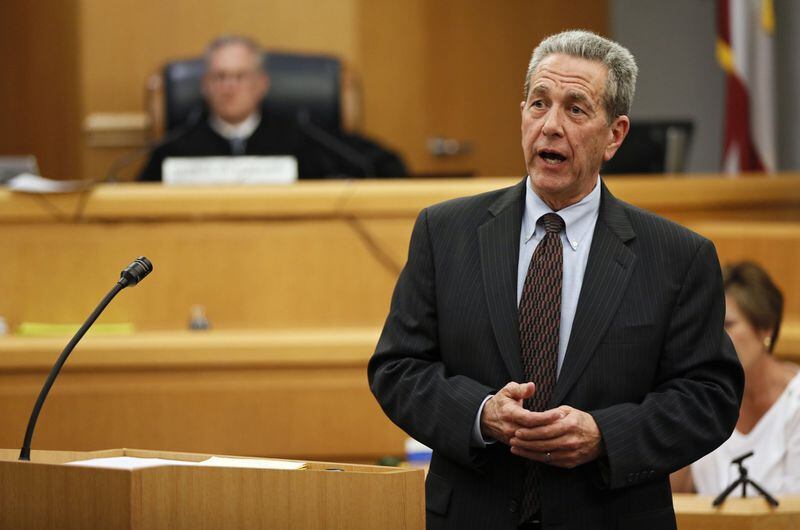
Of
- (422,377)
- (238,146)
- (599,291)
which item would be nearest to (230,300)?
(238,146)

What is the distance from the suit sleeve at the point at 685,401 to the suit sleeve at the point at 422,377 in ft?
0.69

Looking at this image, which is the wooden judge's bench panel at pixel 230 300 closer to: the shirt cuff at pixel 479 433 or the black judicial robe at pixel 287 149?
the black judicial robe at pixel 287 149

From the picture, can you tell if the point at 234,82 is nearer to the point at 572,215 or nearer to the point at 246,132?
the point at 246,132

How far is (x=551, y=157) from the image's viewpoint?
199 cm

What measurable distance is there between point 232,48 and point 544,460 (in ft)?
11.1

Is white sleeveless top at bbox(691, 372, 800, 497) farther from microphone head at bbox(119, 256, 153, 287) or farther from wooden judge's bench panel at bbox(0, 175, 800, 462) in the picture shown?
microphone head at bbox(119, 256, 153, 287)

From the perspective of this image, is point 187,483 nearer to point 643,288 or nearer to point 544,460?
point 544,460

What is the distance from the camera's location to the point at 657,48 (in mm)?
6684

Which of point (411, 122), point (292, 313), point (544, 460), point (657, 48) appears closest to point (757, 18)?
point (657, 48)

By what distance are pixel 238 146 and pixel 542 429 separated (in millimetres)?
3405

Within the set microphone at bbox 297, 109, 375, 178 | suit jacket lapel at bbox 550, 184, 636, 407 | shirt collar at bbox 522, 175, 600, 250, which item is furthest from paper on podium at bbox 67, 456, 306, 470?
microphone at bbox 297, 109, 375, 178

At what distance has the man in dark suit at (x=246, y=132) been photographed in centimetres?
486

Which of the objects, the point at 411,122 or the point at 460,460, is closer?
the point at 460,460

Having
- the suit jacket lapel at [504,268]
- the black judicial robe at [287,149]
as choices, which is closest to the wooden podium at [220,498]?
the suit jacket lapel at [504,268]
